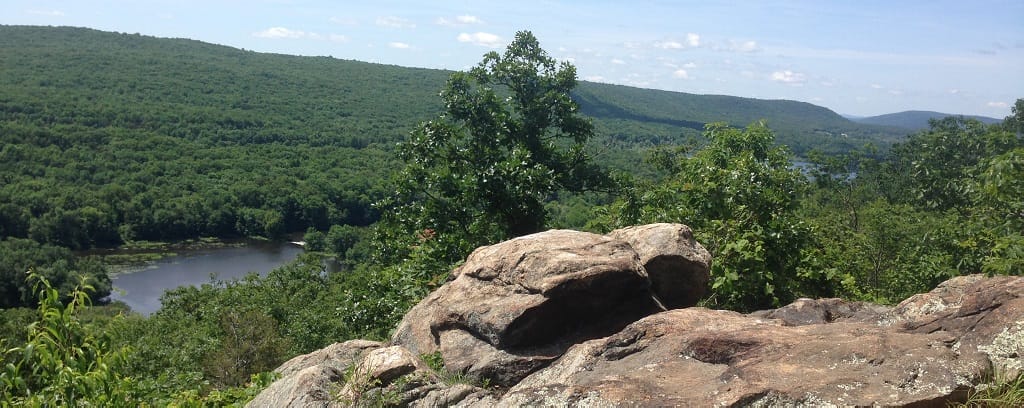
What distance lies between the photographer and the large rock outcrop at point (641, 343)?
4.90 metres

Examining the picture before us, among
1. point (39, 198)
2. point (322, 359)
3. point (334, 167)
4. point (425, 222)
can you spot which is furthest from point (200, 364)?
point (334, 167)

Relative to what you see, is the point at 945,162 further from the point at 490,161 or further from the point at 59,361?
the point at 59,361

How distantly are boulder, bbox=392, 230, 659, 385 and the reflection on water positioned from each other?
49.5 m

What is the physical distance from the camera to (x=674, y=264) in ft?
26.7

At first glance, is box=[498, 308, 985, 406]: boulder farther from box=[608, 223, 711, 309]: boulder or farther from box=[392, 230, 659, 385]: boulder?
box=[608, 223, 711, 309]: boulder

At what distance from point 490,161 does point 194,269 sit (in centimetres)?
6323

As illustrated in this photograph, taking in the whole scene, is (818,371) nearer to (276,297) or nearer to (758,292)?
(758,292)

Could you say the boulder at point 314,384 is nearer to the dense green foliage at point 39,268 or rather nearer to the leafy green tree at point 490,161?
the leafy green tree at point 490,161

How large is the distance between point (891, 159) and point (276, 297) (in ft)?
170

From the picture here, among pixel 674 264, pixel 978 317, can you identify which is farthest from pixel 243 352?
pixel 978 317

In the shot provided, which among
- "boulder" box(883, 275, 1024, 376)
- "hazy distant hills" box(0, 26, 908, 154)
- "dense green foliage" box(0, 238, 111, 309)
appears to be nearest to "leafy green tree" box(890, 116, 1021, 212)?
"boulder" box(883, 275, 1024, 376)

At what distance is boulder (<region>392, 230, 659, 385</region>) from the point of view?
23.0 ft

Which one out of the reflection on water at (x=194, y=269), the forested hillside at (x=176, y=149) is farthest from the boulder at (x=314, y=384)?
the reflection on water at (x=194, y=269)

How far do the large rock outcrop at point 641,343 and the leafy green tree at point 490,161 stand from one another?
3797 mm
